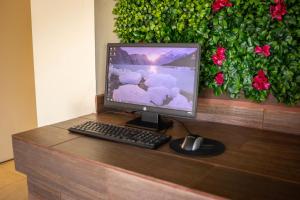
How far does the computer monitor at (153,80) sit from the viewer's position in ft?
4.62

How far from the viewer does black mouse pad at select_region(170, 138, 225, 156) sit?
1162 mm

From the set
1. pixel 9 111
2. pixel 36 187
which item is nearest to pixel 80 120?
pixel 36 187

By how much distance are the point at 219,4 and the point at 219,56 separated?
0.26 m

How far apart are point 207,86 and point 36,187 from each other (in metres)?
1.00

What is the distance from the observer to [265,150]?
1.21 m

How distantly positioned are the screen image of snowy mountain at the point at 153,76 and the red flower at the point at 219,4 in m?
0.27

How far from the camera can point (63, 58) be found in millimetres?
2053

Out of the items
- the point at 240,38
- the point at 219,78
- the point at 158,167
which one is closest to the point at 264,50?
the point at 240,38

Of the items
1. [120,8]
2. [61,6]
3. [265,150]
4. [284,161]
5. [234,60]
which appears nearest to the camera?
[284,161]

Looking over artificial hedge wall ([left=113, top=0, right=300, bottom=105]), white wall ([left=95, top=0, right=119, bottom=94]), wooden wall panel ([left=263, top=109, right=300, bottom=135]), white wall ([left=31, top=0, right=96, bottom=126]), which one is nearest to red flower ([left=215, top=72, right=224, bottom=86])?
artificial hedge wall ([left=113, top=0, right=300, bottom=105])

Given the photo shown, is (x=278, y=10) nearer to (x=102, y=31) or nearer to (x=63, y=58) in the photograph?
(x=102, y=31)

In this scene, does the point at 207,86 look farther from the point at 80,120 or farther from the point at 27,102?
the point at 27,102

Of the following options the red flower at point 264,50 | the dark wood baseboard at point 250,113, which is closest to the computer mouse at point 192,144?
the dark wood baseboard at point 250,113

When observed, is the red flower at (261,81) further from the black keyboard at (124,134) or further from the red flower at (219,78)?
the black keyboard at (124,134)
